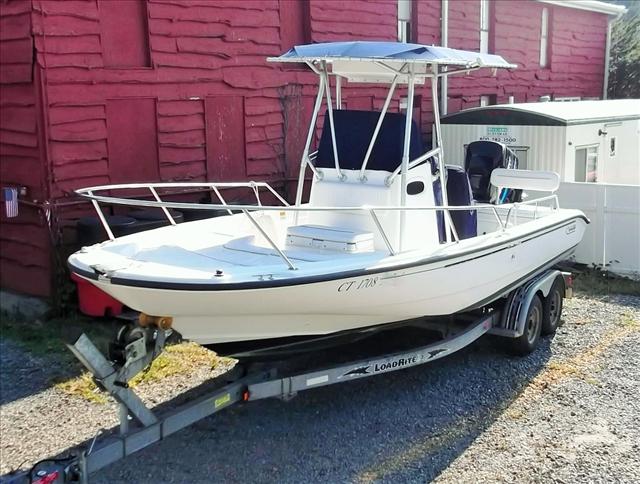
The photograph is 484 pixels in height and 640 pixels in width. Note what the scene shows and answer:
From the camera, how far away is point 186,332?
15.8ft

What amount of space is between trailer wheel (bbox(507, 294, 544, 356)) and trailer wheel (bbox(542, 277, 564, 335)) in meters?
0.13

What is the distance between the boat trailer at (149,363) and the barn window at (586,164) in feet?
18.4

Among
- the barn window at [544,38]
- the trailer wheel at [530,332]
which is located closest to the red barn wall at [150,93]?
the trailer wheel at [530,332]

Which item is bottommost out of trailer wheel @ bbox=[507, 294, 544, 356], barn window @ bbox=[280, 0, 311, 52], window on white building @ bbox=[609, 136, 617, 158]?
trailer wheel @ bbox=[507, 294, 544, 356]

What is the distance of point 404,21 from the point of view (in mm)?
13062

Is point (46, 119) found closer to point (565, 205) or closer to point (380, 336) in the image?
point (380, 336)

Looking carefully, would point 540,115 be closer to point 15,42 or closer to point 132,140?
point 132,140

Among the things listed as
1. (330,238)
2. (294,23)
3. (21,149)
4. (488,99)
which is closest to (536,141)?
(294,23)

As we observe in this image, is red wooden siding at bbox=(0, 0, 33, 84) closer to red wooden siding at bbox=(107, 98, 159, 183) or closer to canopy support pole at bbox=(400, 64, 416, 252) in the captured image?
red wooden siding at bbox=(107, 98, 159, 183)

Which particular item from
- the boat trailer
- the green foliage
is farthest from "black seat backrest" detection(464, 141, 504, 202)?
the green foliage

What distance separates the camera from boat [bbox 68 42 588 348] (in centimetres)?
461

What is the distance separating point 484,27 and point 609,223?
7255 mm

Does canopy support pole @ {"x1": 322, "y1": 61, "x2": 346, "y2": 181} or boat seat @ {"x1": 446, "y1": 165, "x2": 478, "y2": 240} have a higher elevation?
canopy support pole @ {"x1": 322, "y1": 61, "x2": 346, "y2": 181}

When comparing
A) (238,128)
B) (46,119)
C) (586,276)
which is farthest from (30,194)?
(586,276)
